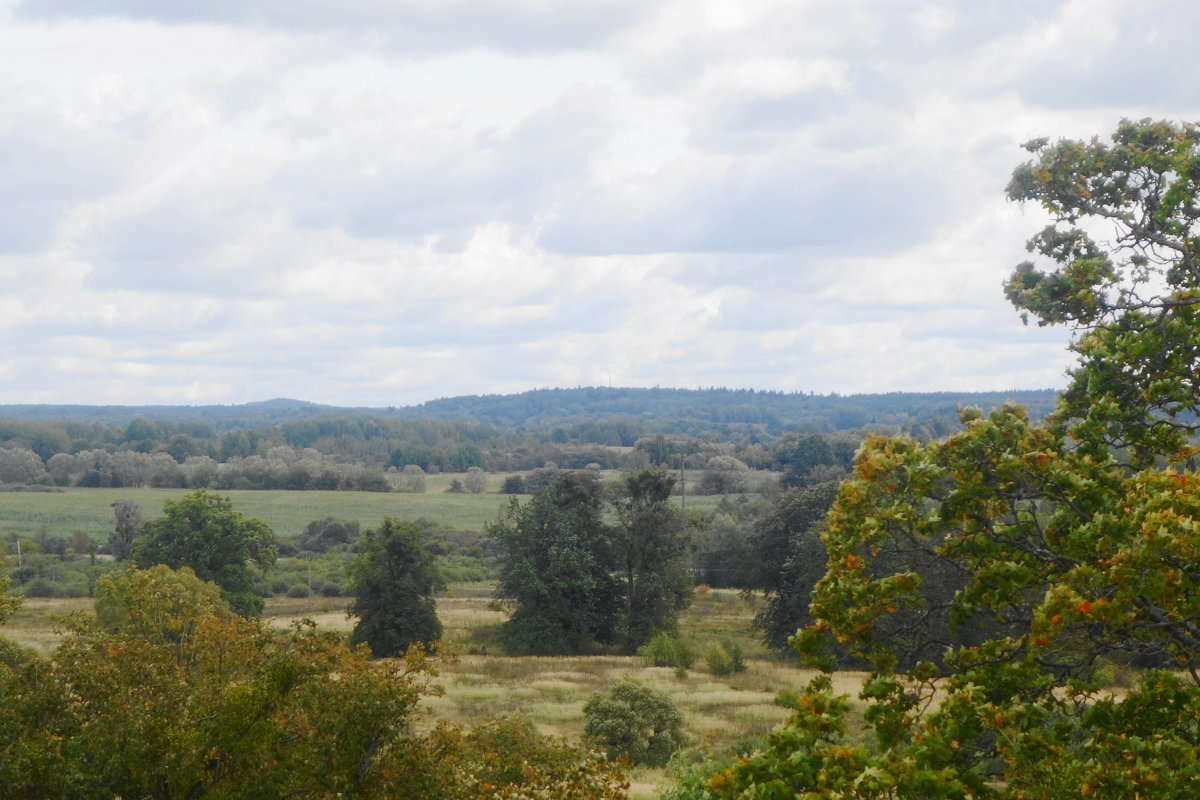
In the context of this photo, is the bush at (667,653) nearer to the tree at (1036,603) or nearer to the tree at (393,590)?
the tree at (393,590)

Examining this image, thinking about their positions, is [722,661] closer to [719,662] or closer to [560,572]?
[719,662]

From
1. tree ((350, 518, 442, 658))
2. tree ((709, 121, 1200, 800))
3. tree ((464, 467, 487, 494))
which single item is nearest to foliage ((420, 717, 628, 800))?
tree ((709, 121, 1200, 800))

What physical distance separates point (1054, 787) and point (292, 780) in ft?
30.2

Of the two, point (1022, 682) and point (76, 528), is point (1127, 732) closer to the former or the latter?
point (1022, 682)

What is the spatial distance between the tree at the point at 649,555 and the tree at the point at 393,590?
10.9 metres

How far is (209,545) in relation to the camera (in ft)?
156

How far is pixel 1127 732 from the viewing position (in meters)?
7.21

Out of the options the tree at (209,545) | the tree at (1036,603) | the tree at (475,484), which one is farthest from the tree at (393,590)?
the tree at (475,484)

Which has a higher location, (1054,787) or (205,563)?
(1054,787)

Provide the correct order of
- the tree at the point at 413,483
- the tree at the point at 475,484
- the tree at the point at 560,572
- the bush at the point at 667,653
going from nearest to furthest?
the bush at the point at 667,653 → the tree at the point at 560,572 → the tree at the point at 475,484 → the tree at the point at 413,483

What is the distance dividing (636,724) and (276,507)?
105843 millimetres

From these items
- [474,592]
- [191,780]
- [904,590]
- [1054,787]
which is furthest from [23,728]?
[474,592]

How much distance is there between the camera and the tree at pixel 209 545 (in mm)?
47000

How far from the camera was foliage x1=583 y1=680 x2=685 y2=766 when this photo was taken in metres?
26.8
